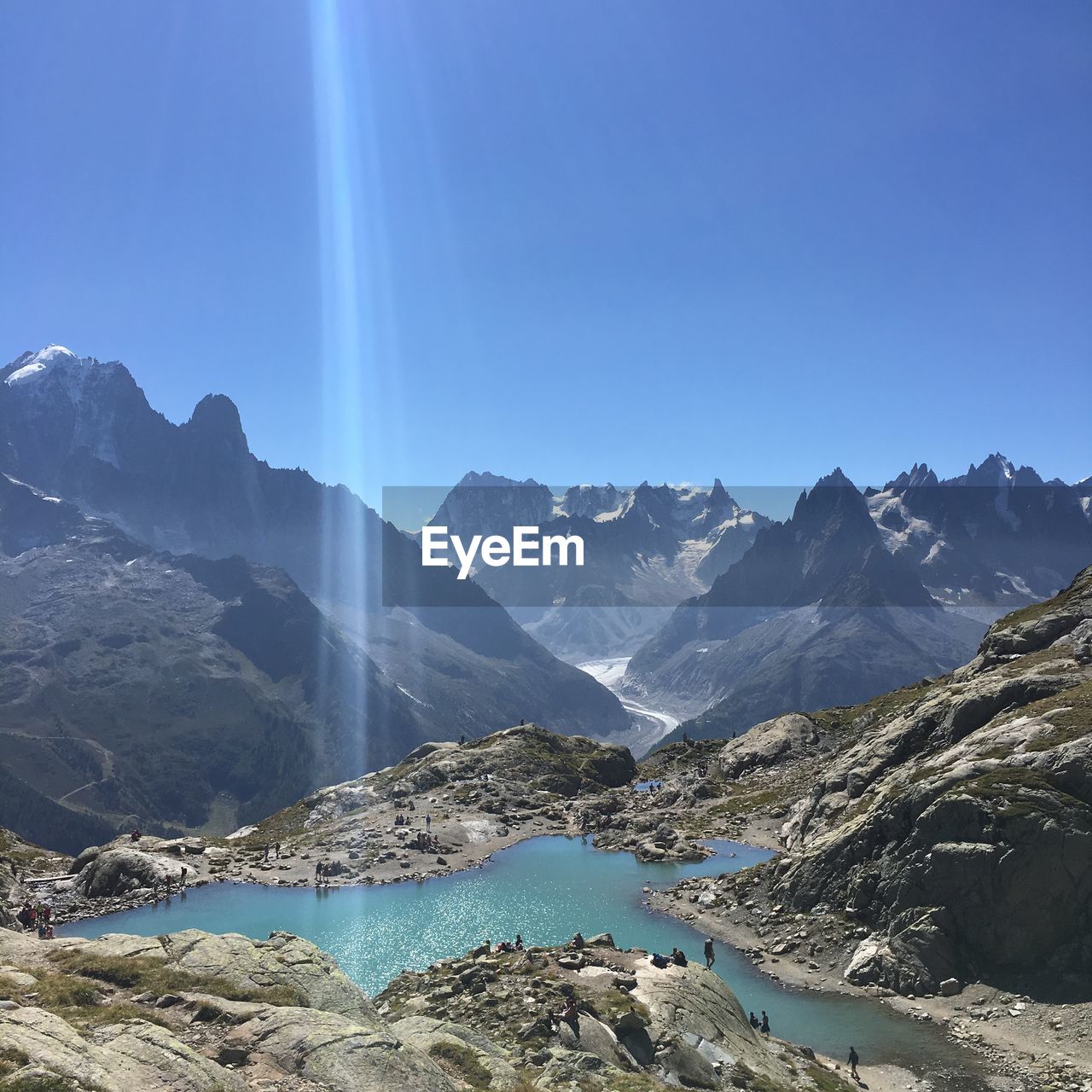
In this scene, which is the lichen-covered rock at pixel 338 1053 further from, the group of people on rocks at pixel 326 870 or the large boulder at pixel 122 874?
the group of people on rocks at pixel 326 870

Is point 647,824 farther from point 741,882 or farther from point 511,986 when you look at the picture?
point 511,986

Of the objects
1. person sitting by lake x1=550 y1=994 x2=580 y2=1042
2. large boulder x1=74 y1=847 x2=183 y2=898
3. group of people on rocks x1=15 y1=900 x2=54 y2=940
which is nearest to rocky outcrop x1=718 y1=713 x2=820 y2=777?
large boulder x1=74 y1=847 x2=183 y2=898

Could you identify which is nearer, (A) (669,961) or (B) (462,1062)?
(B) (462,1062)

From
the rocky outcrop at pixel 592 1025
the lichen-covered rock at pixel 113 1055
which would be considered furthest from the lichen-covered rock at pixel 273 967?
the lichen-covered rock at pixel 113 1055

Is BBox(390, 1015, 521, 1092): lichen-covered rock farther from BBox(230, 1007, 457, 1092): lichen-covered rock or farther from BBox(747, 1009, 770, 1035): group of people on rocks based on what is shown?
BBox(747, 1009, 770, 1035): group of people on rocks

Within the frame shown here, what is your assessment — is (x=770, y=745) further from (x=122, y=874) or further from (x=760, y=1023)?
(x=122, y=874)

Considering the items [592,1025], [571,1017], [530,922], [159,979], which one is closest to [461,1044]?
[571,1017]

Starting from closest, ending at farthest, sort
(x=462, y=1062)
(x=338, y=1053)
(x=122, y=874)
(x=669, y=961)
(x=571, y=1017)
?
1. (x=338, y=1053)
2. (x=462, y=1062)
3. (x=571, y=1017)
4. (x=669, y=961)
5. (x=122, y=874)
